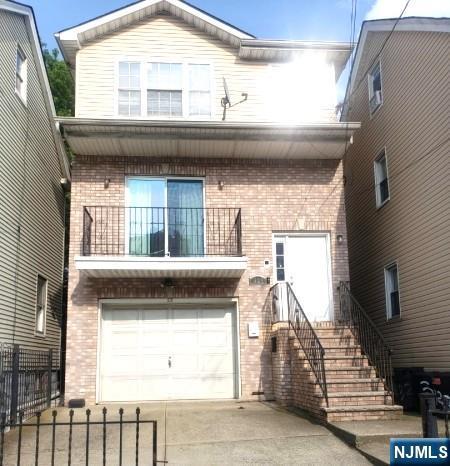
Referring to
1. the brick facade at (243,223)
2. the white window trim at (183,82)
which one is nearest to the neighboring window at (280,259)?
the brick facade at (243,223)

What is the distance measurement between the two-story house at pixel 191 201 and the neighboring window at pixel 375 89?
4.51 feet

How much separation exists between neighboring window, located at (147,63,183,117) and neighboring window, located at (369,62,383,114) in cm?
516

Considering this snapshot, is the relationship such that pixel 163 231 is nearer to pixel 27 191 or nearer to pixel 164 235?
pixel 164 235

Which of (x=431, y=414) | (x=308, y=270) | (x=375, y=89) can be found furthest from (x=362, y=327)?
(x=431, y=414)

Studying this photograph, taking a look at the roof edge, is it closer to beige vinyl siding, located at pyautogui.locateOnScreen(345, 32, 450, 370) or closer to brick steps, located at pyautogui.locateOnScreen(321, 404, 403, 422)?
beige vinyl siding, located at pyautogui.locateOnScreen(345, 32, 450, 370)

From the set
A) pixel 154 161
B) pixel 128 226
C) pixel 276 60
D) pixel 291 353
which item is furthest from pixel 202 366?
pixel 276 60

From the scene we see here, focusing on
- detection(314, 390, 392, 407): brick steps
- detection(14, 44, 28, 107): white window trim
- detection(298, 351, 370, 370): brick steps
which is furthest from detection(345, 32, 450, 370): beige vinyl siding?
detection(14, 44, 28, 107): white window trim

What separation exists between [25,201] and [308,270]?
270 inches

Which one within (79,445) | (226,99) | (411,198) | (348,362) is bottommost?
(79,445)

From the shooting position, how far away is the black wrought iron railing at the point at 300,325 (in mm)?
10023

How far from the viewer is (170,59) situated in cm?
1448

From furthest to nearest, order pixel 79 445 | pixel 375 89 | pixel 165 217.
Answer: pixel 375 89, pixel 165 217, pixel 79 445

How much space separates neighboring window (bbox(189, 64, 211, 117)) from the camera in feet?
46.8

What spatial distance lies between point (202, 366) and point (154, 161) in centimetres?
482
